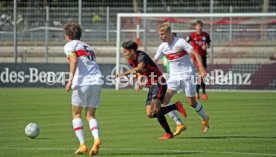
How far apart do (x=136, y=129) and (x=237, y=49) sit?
15.2 m

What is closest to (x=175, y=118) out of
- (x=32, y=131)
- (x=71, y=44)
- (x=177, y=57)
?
(x=177, y=57)

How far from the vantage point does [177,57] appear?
15.6 metres

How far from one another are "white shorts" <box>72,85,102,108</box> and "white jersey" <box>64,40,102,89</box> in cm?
7

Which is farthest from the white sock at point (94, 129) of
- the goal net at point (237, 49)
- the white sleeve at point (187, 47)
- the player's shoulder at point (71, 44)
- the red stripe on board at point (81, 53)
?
the goal net at point (237, 49)

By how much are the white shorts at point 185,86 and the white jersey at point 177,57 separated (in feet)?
0.28

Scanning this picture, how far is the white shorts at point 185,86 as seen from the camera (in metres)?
15.5

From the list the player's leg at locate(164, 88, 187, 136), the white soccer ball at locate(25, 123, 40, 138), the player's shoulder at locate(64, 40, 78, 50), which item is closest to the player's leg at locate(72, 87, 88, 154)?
the player's shoulder at locate(64, 40, 78, 50)

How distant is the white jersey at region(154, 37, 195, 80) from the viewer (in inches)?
607

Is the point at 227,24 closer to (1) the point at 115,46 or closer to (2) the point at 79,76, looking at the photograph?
(1) the point at 115,46

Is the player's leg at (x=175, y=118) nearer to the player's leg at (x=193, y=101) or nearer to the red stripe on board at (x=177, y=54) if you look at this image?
the player's leg at (x=193, y=101)

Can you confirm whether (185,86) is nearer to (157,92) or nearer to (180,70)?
(180,70)

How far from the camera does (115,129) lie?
1584 cm

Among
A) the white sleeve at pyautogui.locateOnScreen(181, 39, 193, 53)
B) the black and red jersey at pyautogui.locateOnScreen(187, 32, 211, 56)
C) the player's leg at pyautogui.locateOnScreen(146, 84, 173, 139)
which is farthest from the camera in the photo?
the black and red jersey at pyautogui.locateOnScreen(187, 32, 211, 56)

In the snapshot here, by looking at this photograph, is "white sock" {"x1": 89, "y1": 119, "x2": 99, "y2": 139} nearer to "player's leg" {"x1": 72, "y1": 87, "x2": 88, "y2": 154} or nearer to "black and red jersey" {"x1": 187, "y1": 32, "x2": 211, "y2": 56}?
"player's leg" {"x1": 72, "y1": 87, "x2": 88, "y2": 154}
